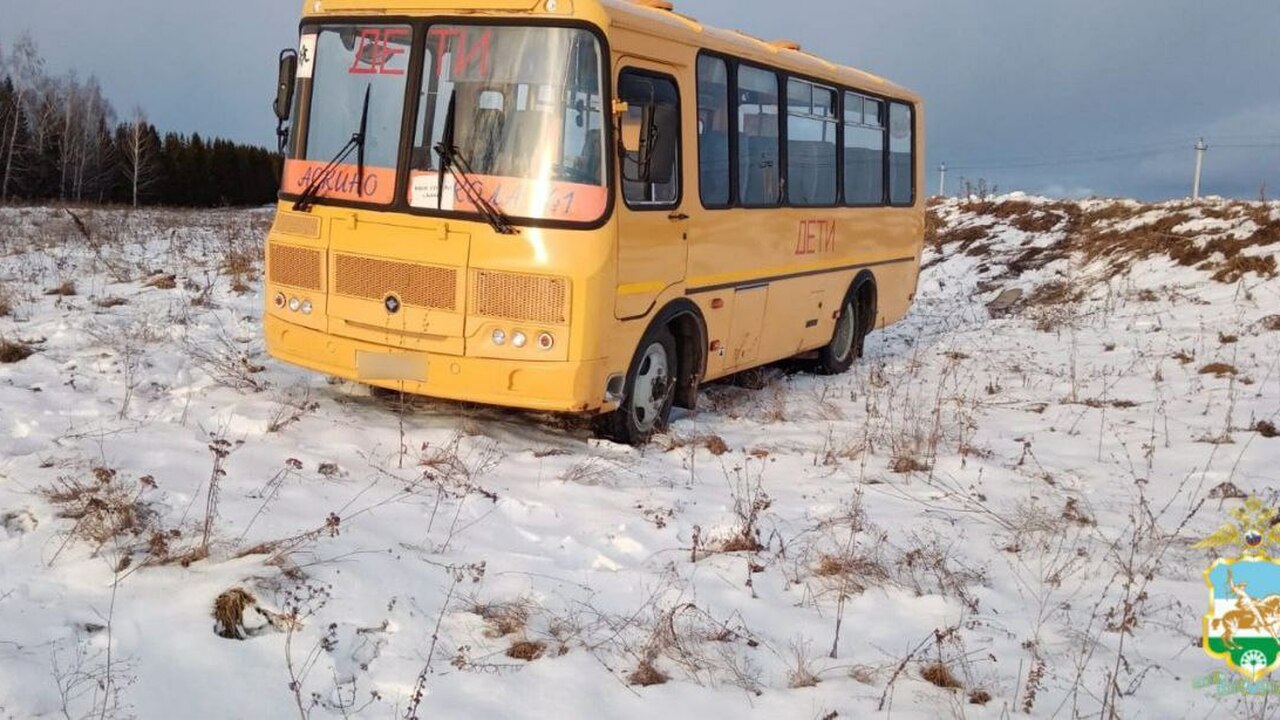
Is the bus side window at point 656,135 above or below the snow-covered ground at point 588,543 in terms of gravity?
above

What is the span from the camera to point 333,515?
504cm

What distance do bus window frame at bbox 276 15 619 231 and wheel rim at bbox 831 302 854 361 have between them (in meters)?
5.59

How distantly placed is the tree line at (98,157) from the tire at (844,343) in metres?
54.6

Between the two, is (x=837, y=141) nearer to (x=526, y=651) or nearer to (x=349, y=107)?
(x=349, y=107)

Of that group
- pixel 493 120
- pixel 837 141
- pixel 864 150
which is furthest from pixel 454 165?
pixel 864 150

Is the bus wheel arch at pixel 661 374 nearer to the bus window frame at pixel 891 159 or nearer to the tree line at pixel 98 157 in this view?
the bus window frame at pixel 891 159

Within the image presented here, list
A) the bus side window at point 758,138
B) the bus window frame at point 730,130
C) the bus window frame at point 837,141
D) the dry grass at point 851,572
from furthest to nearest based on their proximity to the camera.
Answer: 1. the bus side window at point 758,138
2. the bus window frame at point 837,141
3. the bus window frame at point 730,130
4. the dry grass at point 851,572

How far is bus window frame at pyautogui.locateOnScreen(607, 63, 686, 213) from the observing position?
7082mm

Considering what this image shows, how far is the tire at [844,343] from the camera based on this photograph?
12.0 metres

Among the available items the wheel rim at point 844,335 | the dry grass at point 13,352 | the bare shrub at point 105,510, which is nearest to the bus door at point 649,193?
the bare shrub at point 105,510

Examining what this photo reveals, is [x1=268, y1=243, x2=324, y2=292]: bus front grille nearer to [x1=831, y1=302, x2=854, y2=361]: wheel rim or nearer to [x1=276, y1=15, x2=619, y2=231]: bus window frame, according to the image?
[x1=276, y1=15, x2=619, y2=231]: bus window frame

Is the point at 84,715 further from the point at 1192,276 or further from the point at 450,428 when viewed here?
the point at 1192,276

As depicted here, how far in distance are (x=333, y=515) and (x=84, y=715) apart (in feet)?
5.39

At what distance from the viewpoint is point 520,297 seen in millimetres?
6859
